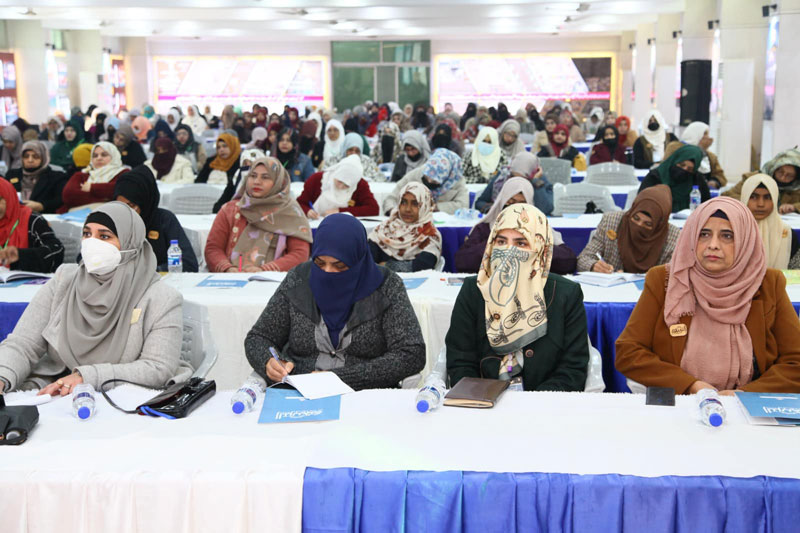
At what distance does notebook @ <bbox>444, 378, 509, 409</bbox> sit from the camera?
2402 millimetres

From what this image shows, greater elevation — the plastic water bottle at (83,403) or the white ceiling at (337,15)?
the white ceiling at (337,15)

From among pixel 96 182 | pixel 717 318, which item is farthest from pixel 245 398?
pixel 96 182

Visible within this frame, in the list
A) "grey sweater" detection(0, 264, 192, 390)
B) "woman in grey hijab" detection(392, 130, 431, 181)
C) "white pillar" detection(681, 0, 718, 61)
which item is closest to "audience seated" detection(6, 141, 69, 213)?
"woman in grey hijab" detection(392, 130, 431, 181)

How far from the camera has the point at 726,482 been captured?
6.37 ft

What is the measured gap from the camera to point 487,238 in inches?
193

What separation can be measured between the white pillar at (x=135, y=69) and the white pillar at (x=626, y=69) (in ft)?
50.4

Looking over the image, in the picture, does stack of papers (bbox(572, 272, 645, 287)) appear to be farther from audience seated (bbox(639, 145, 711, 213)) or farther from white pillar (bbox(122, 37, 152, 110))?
white pillar (bbox(122, 37, 152, 110))

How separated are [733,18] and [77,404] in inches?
500

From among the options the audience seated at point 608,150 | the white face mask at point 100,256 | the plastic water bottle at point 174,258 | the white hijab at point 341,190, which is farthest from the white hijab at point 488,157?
the white face mask at point 100,256

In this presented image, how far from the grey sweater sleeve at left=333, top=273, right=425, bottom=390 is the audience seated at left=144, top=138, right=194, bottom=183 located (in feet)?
23.9

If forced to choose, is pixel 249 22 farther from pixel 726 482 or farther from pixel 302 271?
pixel 726 482

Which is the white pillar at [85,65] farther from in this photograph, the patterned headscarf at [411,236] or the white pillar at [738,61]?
the patterned headscarf at [411,236]

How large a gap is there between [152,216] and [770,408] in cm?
340

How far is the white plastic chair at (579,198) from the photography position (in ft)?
23.2
